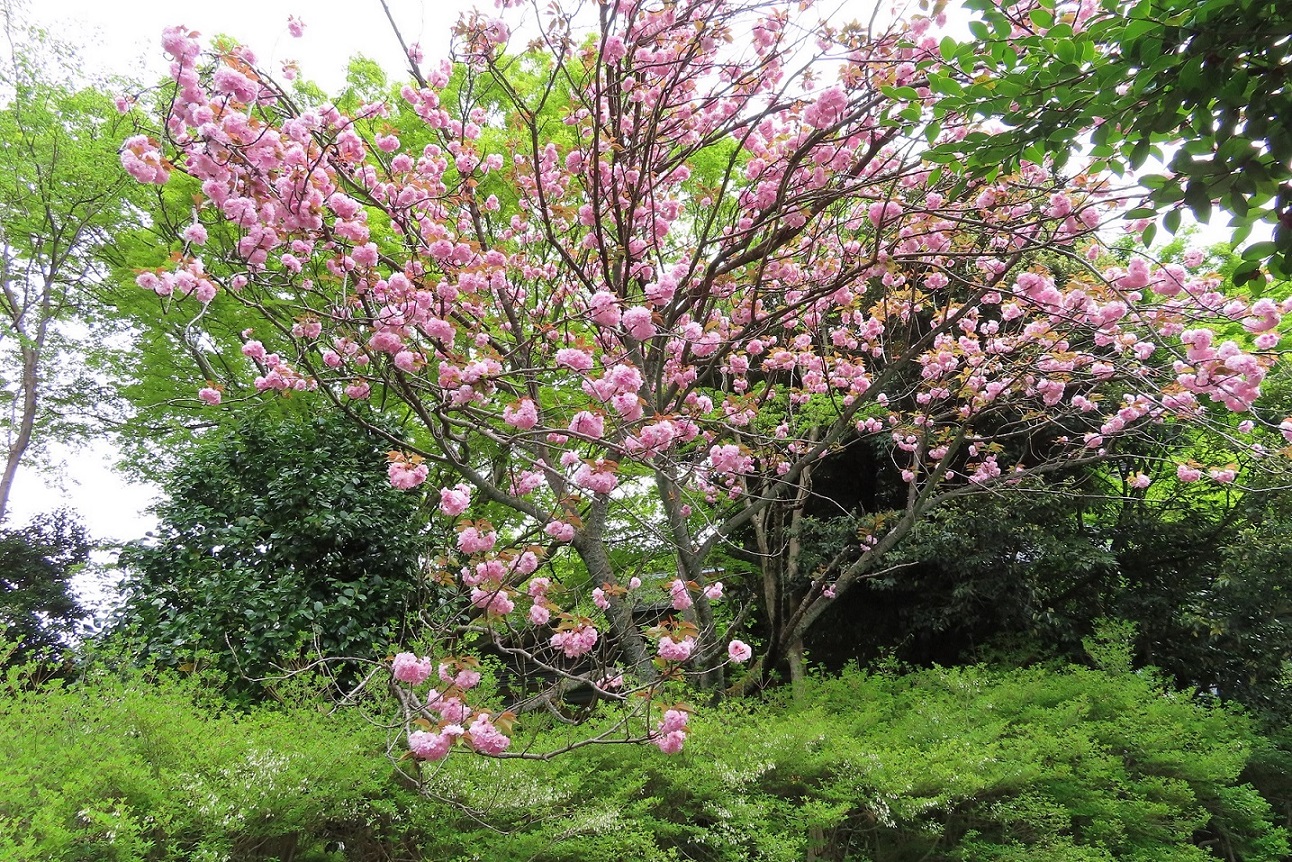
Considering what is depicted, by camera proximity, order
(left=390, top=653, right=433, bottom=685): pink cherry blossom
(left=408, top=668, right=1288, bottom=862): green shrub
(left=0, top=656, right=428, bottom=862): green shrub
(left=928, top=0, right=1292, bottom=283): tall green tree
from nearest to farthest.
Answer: (left=928, top=0, right=1292, bottom=283): tall green tree → (left=0, top=656, right=428, bottom=862): green shrub → (left=390, top=653, right=433, bottom=685): pink cherry blossom → (left=408, top=668, right=1288, bottom=862): green shrub

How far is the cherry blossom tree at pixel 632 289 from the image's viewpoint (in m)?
2.91

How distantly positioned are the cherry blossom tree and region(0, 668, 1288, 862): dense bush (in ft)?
1.57

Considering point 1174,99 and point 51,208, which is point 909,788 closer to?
point 1174,99

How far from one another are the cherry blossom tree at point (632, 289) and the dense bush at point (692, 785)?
478 millimetres

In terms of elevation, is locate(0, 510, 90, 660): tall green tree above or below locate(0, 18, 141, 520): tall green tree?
below

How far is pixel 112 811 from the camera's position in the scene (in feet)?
8.22

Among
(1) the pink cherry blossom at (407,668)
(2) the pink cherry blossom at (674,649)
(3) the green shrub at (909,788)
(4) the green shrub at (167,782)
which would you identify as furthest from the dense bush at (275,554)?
(2) the pink cherry blossom at (674,649)

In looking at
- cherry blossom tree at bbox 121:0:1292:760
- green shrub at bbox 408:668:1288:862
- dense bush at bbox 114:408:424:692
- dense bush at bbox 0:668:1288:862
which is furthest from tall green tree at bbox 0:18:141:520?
green shrub at bbox 408:668:1288:862

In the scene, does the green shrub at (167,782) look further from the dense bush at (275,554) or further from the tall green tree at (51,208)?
the tall green tree at (51,208)

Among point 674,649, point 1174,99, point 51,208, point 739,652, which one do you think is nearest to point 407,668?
point 674,649

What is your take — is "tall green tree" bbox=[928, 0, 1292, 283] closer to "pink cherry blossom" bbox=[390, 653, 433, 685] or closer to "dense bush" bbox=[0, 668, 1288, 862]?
"pink cherry blossom" bbox=[390, 653, 433, 685]

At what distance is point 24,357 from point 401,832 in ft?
35.1

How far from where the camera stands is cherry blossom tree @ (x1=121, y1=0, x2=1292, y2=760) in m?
2.91

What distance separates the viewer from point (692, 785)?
11.9 feet
